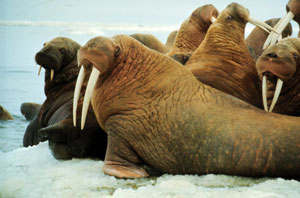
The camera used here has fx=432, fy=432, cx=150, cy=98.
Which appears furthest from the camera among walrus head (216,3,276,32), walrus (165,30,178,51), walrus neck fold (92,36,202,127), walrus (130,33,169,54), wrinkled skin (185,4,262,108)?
walrus (165,30,178,51)

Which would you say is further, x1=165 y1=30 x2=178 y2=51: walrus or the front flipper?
x1=165 y1=30 x2=178 y2=51: walrus

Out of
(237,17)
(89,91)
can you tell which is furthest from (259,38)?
(89,91)

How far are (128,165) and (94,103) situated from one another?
0.69 meters

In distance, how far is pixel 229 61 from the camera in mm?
4723

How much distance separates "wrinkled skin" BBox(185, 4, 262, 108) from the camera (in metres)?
4.45

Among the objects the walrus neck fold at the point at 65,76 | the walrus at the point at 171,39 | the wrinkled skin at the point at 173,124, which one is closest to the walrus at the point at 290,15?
the wrinkled skin at the point at 173,124

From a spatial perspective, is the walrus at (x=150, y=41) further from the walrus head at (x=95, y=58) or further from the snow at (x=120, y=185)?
the snow at (x=120, y=185)

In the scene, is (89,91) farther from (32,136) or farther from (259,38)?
(259,38)

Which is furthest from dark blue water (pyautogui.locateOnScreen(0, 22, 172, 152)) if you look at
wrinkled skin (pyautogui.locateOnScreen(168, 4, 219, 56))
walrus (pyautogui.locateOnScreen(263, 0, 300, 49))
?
walrus (pyautogui.locateOnScreen(263, 0, 300, 49))

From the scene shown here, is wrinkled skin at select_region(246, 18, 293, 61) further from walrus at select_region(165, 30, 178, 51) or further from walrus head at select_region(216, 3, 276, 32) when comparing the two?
walrus at select_region(165, 30, 178, 51)

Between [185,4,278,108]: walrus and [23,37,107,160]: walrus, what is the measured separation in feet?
4.17

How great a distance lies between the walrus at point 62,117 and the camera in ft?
14.2

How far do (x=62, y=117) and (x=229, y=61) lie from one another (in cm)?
194

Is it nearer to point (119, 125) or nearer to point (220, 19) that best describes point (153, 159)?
point (119, 125)
